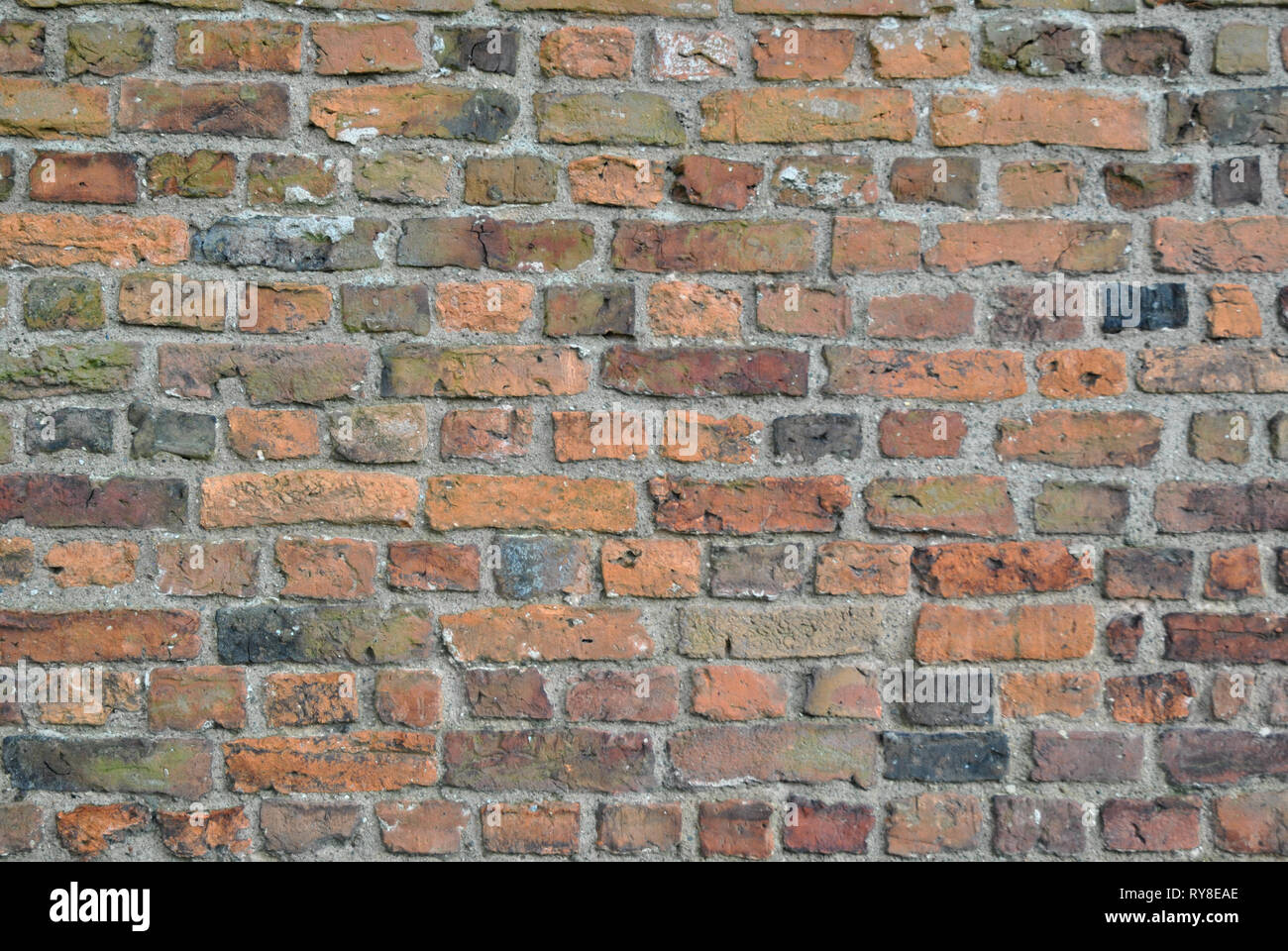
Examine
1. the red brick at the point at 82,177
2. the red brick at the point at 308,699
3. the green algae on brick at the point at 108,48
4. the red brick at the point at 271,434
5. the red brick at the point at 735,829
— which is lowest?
the red brick at the point at 735,829

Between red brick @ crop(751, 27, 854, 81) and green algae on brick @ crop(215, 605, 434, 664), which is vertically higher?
red brick @ crop(751, 27, 854, 81)

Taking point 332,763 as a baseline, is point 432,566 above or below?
above

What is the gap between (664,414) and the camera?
59.1 inches

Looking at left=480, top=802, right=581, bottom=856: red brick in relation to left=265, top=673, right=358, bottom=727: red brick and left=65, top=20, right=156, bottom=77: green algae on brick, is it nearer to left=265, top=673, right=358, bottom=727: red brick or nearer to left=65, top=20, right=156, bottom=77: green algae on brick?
left=265, top=673, right=358, bottom=727: red brick

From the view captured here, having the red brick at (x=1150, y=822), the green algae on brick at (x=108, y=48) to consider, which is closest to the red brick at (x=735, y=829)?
the red brick at (x=1150, y=822)

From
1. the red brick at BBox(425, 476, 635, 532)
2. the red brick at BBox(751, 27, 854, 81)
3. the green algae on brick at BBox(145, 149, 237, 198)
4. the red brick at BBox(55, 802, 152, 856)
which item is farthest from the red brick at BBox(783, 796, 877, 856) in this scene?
the green algae on brick at BBox(145, 149, 237, 198)

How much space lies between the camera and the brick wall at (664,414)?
1.50 metres

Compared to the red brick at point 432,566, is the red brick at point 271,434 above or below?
above

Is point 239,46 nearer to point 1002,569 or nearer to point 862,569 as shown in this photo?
point 862,569

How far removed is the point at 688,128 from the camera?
1.51 m

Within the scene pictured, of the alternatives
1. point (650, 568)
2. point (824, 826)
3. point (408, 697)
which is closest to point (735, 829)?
point (824, 826)

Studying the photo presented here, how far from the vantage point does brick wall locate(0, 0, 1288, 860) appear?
4.91 ft

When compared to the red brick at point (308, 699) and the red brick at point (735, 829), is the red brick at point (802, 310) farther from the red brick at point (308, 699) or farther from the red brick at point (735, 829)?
the red brick at point (308, 699)

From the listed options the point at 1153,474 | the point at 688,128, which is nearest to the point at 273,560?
the point at 688,128
